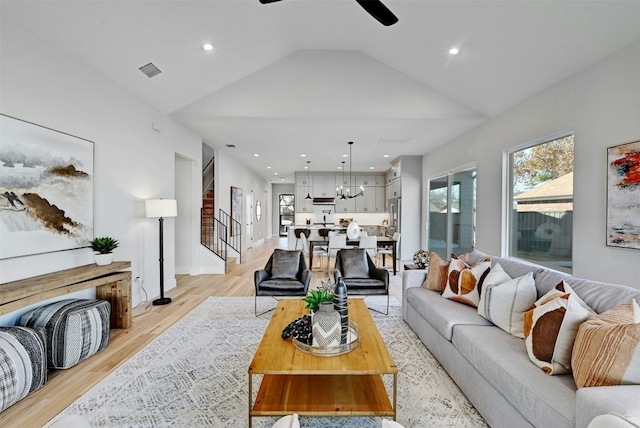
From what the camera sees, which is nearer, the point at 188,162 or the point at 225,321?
the point at 225,321

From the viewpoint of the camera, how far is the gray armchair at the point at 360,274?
12.4 ft

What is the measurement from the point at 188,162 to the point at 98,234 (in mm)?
2848

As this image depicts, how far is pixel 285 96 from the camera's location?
4707 millimetres

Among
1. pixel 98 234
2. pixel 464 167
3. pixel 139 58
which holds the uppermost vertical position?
pixel 139 58

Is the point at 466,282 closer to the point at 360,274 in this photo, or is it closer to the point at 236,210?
the point at 360,274

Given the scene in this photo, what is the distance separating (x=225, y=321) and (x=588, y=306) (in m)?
3.40

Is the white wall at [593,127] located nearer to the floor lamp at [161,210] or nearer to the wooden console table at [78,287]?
the wooden console table at [78,287]

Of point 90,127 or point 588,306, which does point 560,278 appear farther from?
point 90,127

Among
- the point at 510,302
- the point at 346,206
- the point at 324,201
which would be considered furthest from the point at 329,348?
the point at 346,206

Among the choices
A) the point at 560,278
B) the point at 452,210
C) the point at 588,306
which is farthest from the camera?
the point at 452,210

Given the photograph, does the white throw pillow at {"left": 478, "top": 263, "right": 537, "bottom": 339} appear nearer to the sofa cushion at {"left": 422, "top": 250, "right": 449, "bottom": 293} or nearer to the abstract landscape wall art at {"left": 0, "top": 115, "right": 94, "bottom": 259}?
the sofa cushion at {"left": 422, "top": 250, "right": 449, "bottom": 293}

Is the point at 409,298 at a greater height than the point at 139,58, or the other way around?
the point at 139,58

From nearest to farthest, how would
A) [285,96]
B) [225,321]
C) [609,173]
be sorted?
1. [609,173]
2. [225,321]
3. [285,96]

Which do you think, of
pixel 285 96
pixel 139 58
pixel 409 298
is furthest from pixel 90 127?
pixel 409 298
